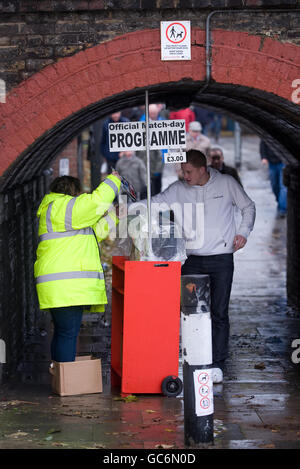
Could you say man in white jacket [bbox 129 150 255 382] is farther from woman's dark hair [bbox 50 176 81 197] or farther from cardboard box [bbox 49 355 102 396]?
cardboard box [bbox 49 355 102 396]

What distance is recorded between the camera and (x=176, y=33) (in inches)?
317

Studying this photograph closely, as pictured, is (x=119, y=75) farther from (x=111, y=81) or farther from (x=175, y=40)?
(x=175, y=40)

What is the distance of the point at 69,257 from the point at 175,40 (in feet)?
6.85

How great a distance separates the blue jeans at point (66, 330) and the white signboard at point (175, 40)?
92.3 inches

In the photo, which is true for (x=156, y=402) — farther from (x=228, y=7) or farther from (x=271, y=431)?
(x=228, y=7)

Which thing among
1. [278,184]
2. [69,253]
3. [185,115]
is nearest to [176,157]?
[69,253]

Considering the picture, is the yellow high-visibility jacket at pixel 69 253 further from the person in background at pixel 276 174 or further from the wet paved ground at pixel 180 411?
the person in background at pixel 276 174

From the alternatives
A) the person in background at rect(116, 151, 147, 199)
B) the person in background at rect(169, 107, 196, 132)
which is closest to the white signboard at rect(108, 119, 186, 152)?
the person in background at rect(116, 151, 147, 199)

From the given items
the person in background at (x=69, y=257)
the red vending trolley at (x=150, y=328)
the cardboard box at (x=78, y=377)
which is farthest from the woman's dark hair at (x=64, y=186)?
the cardboard box at (x=78, y=377)

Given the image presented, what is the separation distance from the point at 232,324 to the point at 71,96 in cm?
414

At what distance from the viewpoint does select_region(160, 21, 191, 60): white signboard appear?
26.4 ft

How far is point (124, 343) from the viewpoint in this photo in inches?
315

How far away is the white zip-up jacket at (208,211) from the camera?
8664mm
